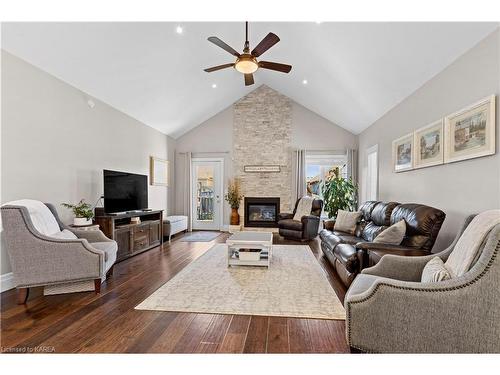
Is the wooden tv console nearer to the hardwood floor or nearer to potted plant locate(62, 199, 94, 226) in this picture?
potted plant locate(62, 199, 94, 226)

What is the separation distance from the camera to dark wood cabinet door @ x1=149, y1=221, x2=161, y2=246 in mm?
5246

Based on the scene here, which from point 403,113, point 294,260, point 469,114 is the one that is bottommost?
point 294,260

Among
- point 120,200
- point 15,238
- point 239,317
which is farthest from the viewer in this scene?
point 120,200

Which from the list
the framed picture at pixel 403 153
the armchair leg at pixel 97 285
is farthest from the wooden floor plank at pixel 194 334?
the framed picture at pixel 403 153

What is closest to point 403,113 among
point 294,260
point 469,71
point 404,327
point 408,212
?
point 469,71

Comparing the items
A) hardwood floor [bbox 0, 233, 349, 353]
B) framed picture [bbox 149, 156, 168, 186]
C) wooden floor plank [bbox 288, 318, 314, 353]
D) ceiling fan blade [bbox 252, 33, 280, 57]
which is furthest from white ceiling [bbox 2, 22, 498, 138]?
wooden floor plank [bbox 288, 318, 314, 353]

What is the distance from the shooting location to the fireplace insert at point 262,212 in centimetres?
A: 759

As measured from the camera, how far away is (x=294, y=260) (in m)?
4.33

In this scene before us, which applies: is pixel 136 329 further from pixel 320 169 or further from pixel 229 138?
pixel 320 169

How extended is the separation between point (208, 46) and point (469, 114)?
3909mm

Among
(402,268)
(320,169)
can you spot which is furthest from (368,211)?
(320,169)

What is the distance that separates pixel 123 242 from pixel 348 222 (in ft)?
12.1

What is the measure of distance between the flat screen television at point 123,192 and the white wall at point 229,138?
2418 millimetres
